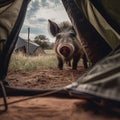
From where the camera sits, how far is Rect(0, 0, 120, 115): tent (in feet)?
7.80

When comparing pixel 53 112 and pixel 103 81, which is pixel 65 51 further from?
pixel 103 81

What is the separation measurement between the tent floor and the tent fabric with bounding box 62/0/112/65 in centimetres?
201

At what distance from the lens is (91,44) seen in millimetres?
5375

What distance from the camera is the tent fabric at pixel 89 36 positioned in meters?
5.11

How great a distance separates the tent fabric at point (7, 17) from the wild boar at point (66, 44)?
336 cm

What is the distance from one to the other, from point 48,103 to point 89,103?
0.55 m

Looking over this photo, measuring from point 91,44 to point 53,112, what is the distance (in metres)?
2.74

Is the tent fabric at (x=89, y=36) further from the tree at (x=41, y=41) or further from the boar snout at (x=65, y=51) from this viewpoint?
the tree at (x=41, y=41)


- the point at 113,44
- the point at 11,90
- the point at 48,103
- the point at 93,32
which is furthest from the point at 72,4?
the point at 48,103

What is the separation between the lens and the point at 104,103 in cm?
240

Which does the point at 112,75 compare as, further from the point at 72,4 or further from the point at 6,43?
the point at 72,4

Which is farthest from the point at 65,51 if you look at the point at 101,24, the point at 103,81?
the point at 103,81

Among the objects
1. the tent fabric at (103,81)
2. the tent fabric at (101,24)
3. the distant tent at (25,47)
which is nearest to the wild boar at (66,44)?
the tent fabric at (101,24)

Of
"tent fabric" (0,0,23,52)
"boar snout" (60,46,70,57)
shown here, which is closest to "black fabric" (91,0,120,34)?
"tent fabric" (0,0,23,52)
